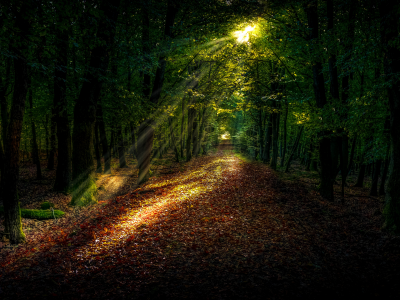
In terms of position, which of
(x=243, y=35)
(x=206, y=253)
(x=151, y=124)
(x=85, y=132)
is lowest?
(x=206, y=253)

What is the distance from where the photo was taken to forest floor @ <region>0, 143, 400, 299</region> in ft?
15.5

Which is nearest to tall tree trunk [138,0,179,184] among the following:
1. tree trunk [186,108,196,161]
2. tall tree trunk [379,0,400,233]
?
tall tree trunk [379,0,400,233]

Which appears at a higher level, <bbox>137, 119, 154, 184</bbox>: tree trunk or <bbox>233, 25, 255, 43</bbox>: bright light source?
<bbox>233, 25, 255, 43</bbox>: bright light source

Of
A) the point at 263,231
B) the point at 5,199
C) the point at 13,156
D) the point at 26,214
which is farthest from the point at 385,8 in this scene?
the point at 26,214

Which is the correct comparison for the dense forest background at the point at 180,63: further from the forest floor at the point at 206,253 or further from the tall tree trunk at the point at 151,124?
the forest floor at the point at 206,253

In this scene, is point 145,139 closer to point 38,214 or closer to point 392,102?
point 38,214

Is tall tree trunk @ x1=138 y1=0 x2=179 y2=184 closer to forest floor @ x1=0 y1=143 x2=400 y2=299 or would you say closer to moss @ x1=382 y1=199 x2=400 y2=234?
forest floor @ x1=0 y1=143 x2=400 y2=299

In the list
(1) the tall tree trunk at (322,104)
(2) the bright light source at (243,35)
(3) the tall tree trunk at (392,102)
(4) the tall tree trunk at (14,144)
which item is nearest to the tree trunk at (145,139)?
(4) the tall tree trunk at (14,144)

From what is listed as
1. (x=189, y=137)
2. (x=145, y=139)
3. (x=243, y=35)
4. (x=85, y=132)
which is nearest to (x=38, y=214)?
(x=85, y=132)

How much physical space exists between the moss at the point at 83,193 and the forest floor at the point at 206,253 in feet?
2.98

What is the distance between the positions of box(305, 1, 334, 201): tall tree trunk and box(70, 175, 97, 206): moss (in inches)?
492

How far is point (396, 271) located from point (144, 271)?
248 inches

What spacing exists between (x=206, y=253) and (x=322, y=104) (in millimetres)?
10007

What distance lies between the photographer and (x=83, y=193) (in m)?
11.1
